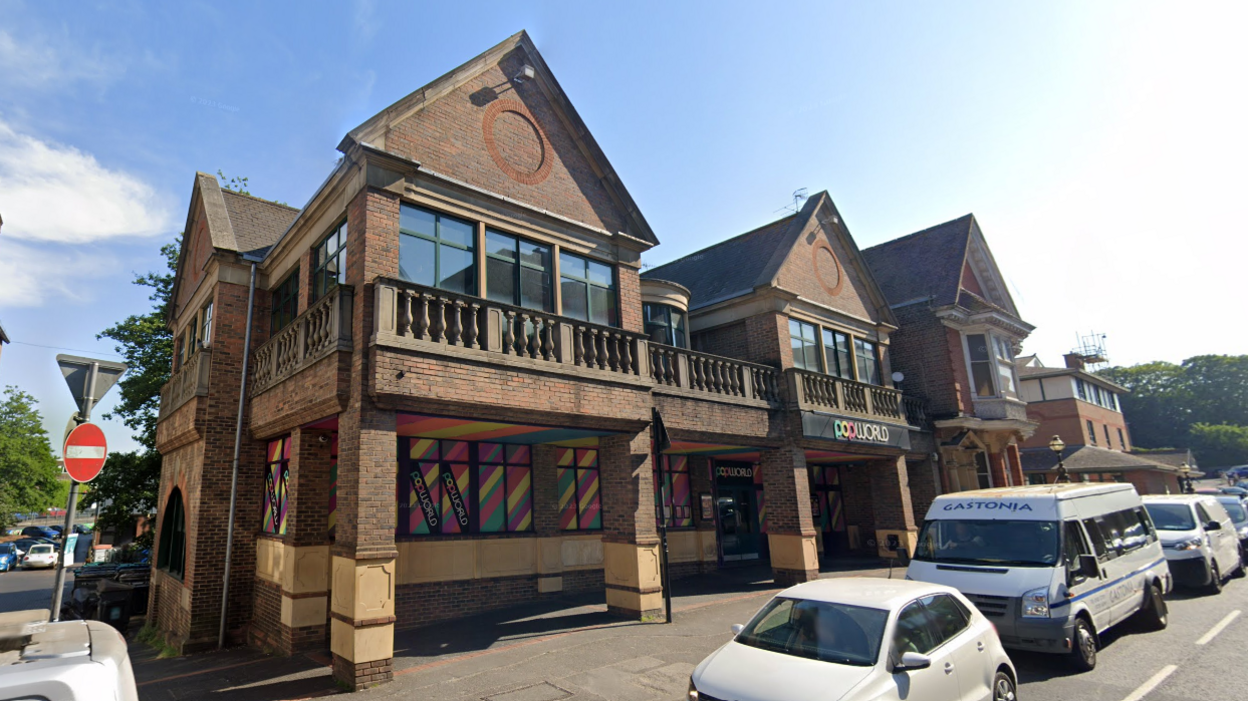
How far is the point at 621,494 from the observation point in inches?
482

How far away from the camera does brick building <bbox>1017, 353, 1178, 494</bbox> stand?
34250mm

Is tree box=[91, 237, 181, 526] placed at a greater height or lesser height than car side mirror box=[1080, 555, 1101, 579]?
greater

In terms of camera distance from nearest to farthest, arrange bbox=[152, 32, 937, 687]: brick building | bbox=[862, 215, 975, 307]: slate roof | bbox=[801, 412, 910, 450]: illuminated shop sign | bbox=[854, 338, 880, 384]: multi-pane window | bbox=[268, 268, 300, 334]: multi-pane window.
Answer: bbox=[152, 32, 937, 687]: brick building
bbox=[268, 268, 300, 334]: multi-pane window
bbox=[801, 412, 910, 450]: illuminated shop sign
bbox=[854, 338, 880, 384]: multi-pane window
bbox=[862, 215, 975, 307]: slate roof

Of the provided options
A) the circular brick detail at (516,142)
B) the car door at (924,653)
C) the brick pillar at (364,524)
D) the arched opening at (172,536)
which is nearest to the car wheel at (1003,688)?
the car door at (924,653)

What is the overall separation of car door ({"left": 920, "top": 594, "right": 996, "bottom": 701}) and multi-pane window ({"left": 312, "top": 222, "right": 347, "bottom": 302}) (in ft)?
30.6

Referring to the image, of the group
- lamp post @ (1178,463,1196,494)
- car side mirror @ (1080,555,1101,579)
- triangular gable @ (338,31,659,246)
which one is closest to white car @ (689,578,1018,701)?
car side mirror @ (1080,555,1101,579)

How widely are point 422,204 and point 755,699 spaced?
8745 mm

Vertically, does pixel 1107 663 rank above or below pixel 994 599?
below

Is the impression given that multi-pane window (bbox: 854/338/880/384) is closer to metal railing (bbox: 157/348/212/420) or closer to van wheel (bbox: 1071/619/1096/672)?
van wheel (bbox: 1071/619/1096/672)

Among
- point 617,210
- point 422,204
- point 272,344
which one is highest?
point 617,210

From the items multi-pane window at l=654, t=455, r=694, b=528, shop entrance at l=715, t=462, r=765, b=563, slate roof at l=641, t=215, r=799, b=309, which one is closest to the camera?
multi-pane window at l=654, t=455, r=694, b=528

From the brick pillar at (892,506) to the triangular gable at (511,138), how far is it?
1069 cm

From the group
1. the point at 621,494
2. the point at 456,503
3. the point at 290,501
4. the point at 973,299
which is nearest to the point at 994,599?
the point at 621,494

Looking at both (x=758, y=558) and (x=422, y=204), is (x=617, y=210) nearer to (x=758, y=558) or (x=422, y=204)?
(x=422, y=204)
